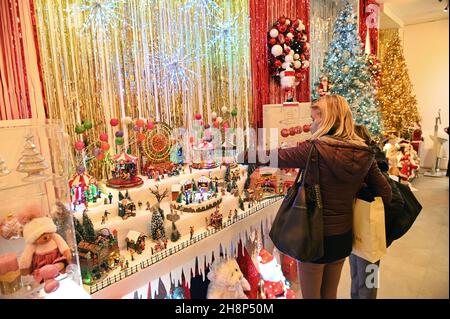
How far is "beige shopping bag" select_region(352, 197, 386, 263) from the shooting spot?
1.65 metres

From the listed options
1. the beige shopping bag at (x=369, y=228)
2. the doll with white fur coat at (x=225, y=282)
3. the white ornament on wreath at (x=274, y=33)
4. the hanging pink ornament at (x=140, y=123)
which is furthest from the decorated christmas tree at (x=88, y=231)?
the white ornament on wreath at (x=274, y=33)

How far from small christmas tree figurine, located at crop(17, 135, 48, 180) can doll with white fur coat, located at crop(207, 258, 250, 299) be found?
3.94 feet

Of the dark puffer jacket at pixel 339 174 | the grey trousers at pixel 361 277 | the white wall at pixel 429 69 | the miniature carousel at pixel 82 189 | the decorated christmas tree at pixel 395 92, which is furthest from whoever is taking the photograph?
the white wall at pixel 429 69

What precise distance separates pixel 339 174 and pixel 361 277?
90 centimetres

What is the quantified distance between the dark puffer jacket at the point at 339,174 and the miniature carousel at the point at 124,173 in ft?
3.99

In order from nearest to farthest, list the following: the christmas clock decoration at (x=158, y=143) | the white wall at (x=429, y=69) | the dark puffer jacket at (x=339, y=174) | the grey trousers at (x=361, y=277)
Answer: the dark puffer jacket at (x=339, y=174), the grey trousers at (x=361, y=277), the christmas clock decoration at (x=158, y=143), the white wall at (x=429, y=69)

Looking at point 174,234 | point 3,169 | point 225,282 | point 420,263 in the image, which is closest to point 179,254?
point 174,234

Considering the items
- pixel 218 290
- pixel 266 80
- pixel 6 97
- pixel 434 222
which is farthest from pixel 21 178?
pixel 434 222

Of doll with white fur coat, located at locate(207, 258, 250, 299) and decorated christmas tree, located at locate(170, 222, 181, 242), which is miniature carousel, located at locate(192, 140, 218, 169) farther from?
doll with white fur coat, located at locate(207, 258, 250, 299)

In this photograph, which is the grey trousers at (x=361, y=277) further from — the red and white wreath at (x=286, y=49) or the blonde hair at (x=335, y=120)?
the red and white wreath at (x=286, y=49)

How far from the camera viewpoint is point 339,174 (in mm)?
1516

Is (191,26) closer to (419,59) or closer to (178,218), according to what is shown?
(178,218)

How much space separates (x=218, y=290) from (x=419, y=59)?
23.1ft

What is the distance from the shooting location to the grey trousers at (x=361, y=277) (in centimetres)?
199
